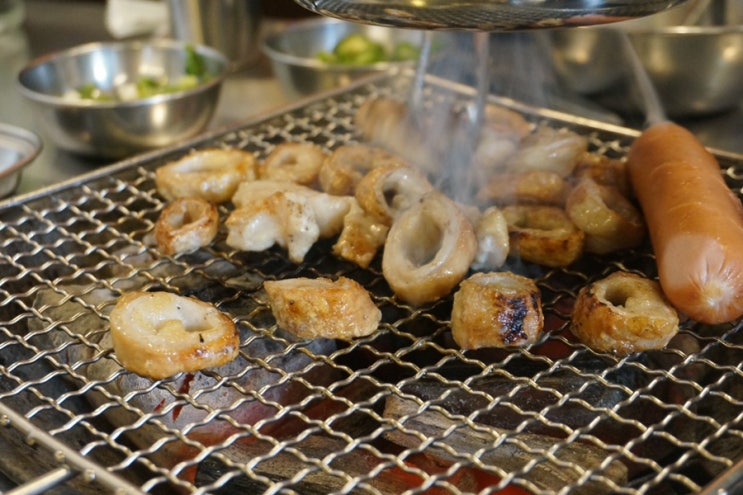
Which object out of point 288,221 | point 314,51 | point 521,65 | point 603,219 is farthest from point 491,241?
point 314,51

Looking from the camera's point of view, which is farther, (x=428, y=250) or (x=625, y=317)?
(x=428, y=250)

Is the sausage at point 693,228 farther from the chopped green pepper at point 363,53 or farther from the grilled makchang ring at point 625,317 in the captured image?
the chopped green pepper at point 363,53

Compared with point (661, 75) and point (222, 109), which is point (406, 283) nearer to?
point (661, 75)

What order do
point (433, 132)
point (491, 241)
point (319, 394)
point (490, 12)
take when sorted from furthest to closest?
point (433, 132) < point (491, 241) < point (319, 394) < point (490, 12)

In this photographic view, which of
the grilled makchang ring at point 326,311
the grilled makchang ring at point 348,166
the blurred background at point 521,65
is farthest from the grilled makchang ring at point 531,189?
the blurred background at point 521,65

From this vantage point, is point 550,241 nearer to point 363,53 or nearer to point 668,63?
point 668,63

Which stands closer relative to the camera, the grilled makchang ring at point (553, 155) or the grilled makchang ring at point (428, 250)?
the grilled makchang ring at point (428, 250)

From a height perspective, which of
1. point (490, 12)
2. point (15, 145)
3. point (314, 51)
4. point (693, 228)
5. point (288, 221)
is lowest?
point (15, 145)

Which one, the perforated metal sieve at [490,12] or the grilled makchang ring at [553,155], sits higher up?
the perforated metal sieve at [490,12]

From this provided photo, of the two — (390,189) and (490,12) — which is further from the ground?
(490,12)
